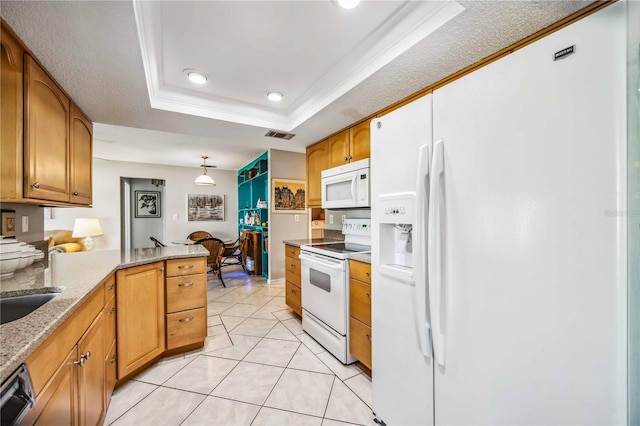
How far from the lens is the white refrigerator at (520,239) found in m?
0.72

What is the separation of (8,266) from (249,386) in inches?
61.6

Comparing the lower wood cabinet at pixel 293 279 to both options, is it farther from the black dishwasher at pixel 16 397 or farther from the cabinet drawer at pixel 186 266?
the black dishwasher at pixel 16 397

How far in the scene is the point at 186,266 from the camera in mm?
2209

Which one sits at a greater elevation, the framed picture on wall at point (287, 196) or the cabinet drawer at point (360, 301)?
the framed picture on wall at point (287, 196)

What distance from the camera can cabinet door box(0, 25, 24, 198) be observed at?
1305 mm

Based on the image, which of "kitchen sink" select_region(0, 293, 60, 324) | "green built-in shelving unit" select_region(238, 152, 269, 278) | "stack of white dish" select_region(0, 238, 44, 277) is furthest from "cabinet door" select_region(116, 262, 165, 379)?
"green built-in shelving unit" select_region(238, 152, 269, 278)

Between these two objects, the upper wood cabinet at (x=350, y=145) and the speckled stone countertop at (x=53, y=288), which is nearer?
the speckled stone countertop at (x=53, y=288)

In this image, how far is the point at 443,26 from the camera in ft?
4.58

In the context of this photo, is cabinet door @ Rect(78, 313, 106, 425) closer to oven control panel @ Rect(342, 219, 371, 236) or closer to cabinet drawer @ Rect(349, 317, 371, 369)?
cabinet drawer @ Rect(349, 317, 371, 369)

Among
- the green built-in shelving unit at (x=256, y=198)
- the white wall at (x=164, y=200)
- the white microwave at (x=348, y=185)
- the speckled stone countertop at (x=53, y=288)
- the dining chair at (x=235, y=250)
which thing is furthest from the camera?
the white wall at (x=164, y=200)

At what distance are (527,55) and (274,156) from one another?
389 cm

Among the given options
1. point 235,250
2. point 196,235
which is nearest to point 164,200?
point 196,235

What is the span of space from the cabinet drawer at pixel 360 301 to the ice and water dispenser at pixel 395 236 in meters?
0.49

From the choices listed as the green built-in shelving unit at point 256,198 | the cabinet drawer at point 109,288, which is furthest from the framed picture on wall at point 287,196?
the cabinet drawer at point 109,288
